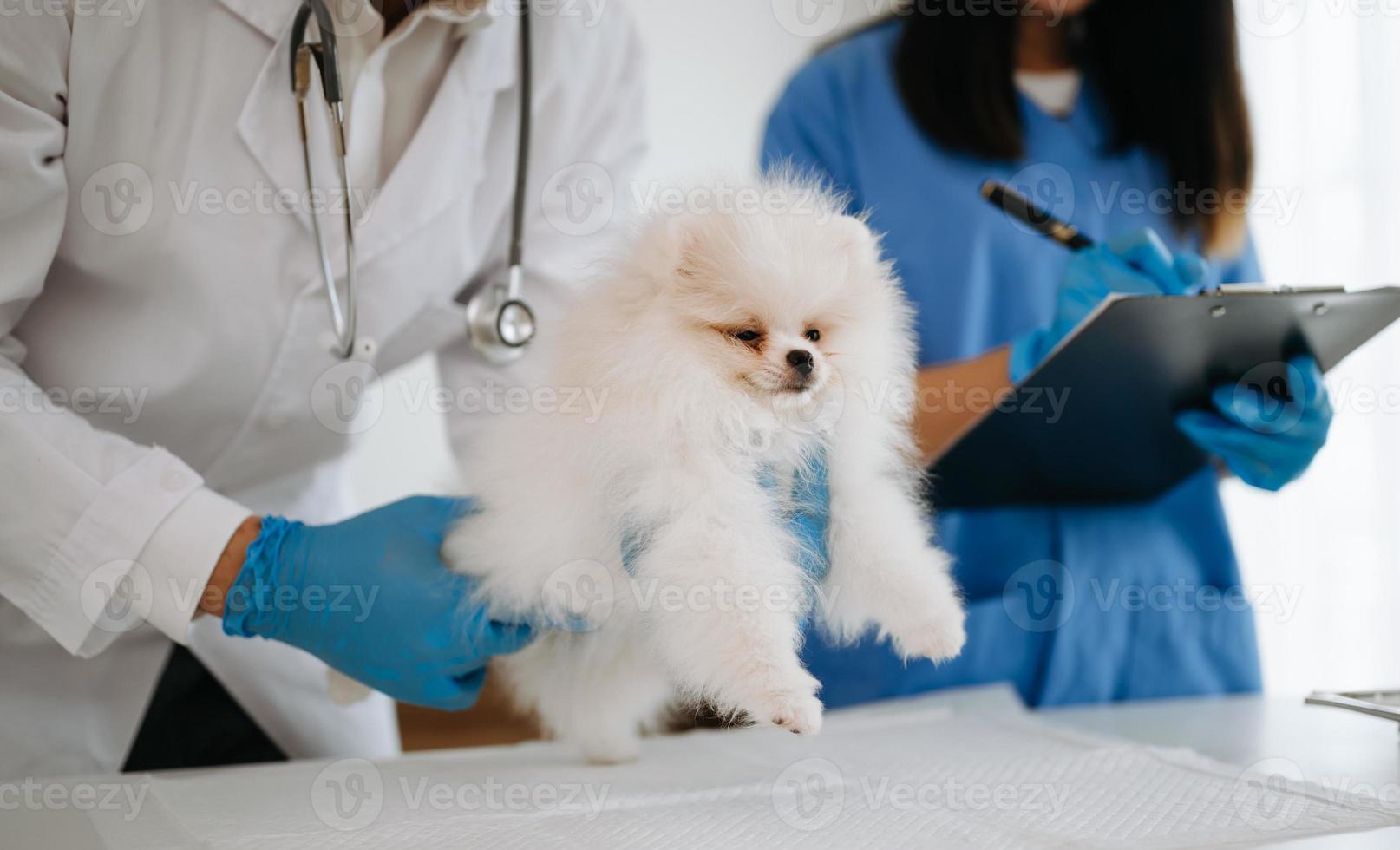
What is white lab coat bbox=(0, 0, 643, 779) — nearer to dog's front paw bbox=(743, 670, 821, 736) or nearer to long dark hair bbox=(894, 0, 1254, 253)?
dog's front paw bbox=(743, 670, 821, 736)

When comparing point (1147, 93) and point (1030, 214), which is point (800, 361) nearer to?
point (1030, 214)

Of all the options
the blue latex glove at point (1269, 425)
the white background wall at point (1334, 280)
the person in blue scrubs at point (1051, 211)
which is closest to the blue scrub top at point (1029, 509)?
the person in blue scrubs at point (1051, 211)

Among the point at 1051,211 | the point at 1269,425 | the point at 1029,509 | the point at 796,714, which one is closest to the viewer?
the point at 796,714

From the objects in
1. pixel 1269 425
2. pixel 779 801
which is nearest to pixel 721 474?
pixel 779 801

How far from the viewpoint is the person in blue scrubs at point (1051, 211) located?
1.74 meters

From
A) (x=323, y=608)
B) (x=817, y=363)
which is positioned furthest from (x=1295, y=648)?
(x=323, y=608)

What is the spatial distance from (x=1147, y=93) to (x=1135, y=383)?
0.91m

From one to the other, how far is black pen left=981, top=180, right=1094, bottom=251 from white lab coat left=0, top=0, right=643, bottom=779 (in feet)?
1.99

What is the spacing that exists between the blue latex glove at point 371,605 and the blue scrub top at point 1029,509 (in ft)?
2.63

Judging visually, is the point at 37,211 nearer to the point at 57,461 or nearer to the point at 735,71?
the point at 57,461

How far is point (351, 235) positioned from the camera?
113 centimetres

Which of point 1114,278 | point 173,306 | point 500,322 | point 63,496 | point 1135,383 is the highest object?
point 1114,278

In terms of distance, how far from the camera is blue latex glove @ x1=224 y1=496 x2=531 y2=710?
3.45 ft

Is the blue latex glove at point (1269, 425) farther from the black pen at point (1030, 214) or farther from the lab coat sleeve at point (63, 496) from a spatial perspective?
the lab coat sleeve at point (63, 496)
